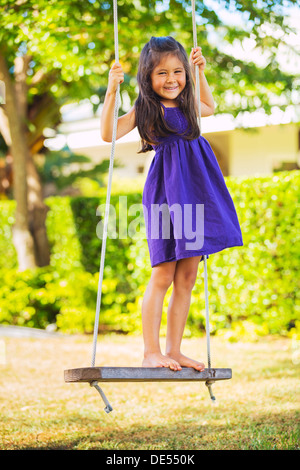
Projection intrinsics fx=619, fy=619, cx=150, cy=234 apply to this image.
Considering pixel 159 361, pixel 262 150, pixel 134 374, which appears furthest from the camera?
pixel 262 150

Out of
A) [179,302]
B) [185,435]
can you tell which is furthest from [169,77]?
[185,435]

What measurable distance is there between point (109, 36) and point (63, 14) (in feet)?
2.82

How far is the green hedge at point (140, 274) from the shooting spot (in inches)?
256

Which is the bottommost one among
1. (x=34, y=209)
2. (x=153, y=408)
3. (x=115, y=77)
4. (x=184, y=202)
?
(x=153, y=408)

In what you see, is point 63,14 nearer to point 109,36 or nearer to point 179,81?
point 109,36

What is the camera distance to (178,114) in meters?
2.95

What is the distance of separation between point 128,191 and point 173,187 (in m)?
5.17

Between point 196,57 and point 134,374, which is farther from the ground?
point 196,57

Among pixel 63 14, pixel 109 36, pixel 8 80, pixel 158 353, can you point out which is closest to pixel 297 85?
pixel 109 36

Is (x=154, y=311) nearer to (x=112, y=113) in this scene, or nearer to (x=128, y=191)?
(x=112, y=113)

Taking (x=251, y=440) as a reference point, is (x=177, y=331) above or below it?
above

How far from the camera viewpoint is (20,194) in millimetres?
8242

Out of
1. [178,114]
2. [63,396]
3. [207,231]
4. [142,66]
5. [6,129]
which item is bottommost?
[63,396]

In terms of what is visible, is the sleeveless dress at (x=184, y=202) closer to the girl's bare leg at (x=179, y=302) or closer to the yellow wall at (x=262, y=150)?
the girl's bare leg at (x=179, y=302)
